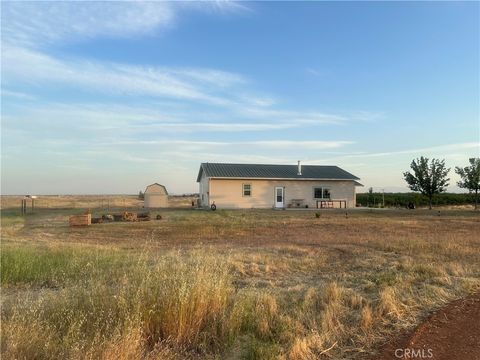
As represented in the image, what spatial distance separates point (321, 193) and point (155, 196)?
1451 centimetres

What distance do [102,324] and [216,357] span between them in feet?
4.61

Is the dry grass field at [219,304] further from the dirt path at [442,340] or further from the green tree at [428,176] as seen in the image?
the green tree at [428,176]

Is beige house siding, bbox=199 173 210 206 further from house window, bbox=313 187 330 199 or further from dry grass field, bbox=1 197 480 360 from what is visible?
dry grass field, bbox=1 197 480 360

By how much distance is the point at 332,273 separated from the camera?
29.0 feet

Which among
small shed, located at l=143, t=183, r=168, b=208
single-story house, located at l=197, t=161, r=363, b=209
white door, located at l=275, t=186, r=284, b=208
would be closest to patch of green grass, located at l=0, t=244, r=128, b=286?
single-story house, located at l=197, t=161, r=363, b=209

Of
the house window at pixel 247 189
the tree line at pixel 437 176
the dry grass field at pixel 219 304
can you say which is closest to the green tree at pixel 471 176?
the tree line at pixel 437 176

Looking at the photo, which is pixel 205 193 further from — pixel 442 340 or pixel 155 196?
pixel 442 340

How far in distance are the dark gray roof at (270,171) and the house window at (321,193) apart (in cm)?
103

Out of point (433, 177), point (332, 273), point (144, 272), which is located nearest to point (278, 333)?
point (144, 272)

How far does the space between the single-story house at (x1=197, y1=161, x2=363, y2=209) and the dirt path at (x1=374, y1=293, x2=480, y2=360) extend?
2884 cm

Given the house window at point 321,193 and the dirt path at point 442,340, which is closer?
the dirt path at point 442,340

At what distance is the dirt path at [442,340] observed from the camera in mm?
4355

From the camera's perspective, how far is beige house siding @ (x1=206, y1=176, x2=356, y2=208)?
34.5m

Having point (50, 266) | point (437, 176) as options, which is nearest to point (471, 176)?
point (437, 176)
